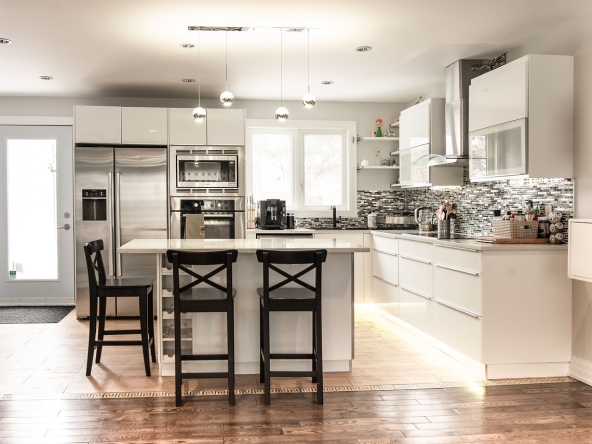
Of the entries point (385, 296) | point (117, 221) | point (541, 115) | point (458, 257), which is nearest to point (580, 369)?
point (458, 257)

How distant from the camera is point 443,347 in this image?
4703 millimetres

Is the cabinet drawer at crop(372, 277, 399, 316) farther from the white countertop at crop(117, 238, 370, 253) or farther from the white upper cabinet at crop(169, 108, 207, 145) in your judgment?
the white upper cabinet at crop(169, 108, 207, 145)

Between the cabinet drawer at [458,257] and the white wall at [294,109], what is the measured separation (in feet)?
8.66

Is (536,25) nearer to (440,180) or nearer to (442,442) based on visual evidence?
(440,180)

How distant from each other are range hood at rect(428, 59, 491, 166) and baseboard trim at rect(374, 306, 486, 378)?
5.22 ft

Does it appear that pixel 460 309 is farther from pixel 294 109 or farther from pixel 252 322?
pixel 294 109

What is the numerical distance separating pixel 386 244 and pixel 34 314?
3965 millimetres

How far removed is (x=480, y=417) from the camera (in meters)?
3.34

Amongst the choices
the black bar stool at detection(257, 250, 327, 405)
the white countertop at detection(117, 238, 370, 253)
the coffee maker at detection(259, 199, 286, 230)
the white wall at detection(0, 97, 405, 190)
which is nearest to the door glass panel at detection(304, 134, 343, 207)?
the white wall at detection(0, 97, 405, 190)

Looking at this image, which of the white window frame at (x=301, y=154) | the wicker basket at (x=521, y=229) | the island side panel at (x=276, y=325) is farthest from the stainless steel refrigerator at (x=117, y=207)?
the wicker basket at (x=521, y=229)

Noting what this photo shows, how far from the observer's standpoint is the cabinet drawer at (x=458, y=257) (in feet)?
13.6

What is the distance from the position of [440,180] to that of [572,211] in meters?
1.80

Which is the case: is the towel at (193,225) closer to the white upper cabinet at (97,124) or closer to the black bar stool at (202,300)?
the white upper cabinet at (97,124)

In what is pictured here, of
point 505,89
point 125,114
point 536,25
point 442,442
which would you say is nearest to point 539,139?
point 505,89
